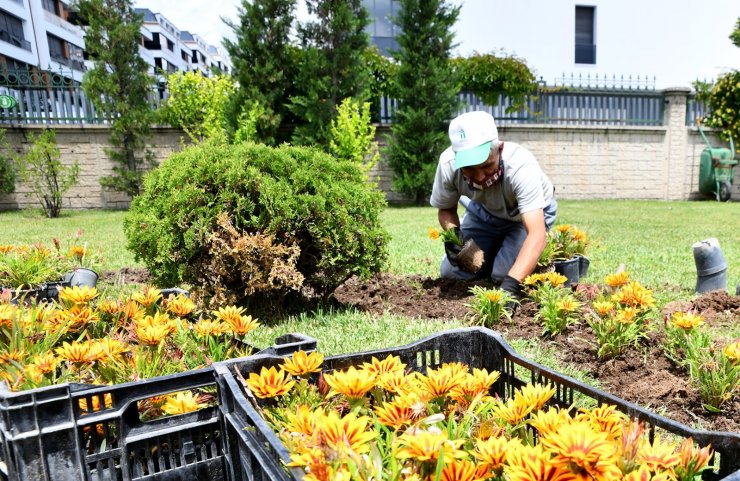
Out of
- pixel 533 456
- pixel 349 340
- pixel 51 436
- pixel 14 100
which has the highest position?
pixel 14 100

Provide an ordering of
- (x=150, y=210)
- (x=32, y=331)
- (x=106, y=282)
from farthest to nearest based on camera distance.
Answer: (x=106, y=282), (x=150, y=210), (x=32, y=331)

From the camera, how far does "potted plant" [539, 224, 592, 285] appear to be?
3.94 meters

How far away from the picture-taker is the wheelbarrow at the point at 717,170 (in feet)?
45.6

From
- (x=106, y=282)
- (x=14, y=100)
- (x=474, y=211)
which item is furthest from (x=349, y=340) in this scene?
(x=14, y=100)

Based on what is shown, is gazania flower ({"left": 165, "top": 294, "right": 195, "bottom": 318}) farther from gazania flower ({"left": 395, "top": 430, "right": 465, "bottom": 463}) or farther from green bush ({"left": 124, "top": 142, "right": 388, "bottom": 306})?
gazania flower ({"left": 395, "top": 430, "right": 465, "bottom": 463})

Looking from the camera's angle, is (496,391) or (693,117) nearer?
(496,391)

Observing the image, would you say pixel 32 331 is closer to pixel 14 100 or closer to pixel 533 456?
pixel 533 456

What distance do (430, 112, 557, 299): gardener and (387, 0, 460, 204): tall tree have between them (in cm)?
835

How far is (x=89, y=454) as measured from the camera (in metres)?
1.24

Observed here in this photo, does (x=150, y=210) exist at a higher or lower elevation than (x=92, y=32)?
lower

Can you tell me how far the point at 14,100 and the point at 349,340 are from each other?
1260 centimetres

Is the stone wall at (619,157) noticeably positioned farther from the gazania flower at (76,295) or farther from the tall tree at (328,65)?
the gazania flower at (76,295)

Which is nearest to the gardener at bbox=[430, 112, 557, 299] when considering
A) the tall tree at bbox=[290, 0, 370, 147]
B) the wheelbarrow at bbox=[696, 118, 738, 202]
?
the tall tree at bbox=[290, 0, 370, 147]

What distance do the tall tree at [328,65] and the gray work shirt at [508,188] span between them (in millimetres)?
8127
